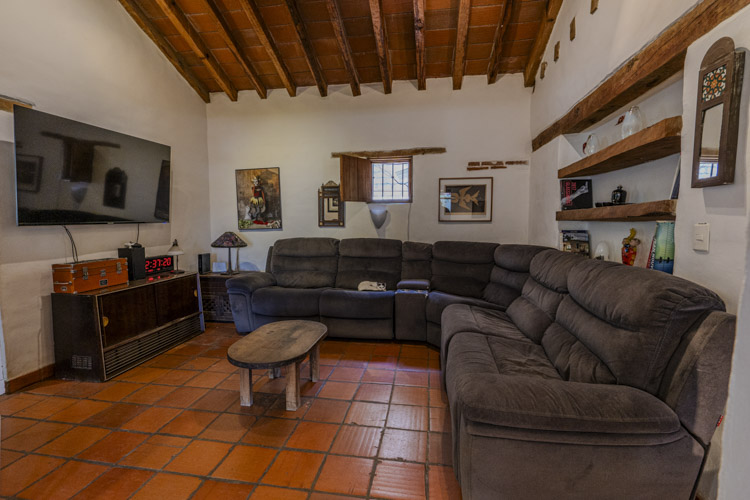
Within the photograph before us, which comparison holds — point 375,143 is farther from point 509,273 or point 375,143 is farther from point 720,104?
point 720,104

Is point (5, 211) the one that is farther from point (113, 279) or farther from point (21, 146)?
point (113, 279)

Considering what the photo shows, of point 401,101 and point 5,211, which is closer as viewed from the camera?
point 5,211

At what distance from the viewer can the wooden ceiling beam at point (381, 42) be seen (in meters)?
3.05

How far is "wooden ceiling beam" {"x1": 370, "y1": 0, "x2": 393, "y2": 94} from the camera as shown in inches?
120

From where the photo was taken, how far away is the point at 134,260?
3.17m

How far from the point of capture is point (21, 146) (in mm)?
2354

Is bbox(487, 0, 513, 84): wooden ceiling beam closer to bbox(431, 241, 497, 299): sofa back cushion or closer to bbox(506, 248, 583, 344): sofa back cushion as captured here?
bbox(431, 241, 497, 299): sofa back cushion

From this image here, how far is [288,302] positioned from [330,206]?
1.51 metres

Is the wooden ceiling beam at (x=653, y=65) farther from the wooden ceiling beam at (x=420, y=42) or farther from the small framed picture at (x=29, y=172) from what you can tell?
the small framed picture at (x=29, y=172)

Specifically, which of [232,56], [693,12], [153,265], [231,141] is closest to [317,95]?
[232,56]

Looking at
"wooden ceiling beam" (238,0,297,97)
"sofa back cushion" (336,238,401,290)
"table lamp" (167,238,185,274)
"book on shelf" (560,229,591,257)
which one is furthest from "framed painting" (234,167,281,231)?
"book on shelf" (560,229,591,257)

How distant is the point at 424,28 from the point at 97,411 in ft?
13.8

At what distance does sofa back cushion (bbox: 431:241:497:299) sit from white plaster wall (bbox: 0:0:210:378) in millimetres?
3123

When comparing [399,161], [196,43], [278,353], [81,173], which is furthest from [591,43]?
[81,173]
